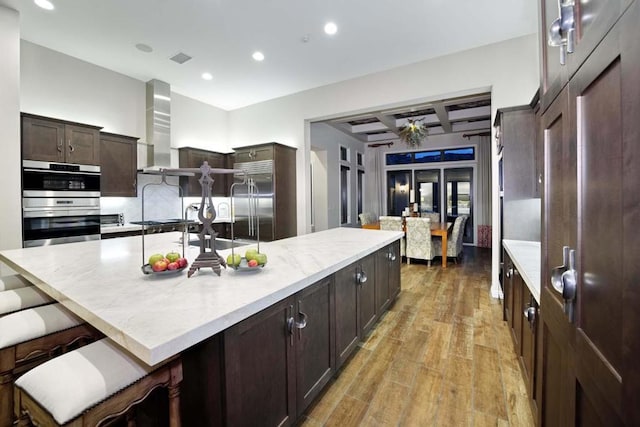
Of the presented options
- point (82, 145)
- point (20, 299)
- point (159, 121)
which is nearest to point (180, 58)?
point (159, 121)

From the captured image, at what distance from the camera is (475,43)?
3.70 meters

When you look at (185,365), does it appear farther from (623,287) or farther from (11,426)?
(623,287)

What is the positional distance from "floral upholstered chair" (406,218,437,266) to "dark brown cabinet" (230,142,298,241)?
7.26ft

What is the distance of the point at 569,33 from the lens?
76 centimetres

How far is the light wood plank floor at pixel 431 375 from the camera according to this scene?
1697 millimetres

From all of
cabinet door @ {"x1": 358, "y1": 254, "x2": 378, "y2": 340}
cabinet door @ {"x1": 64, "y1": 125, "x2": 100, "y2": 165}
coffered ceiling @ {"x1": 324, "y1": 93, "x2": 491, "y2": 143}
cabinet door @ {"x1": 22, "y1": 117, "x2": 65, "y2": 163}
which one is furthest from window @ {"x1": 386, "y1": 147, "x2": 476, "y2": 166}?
cabinet door @ {"x1": 22, "y1": 117, "x2": 65, "y2": 163}

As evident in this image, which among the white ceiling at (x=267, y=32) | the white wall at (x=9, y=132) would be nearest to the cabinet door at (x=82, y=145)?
the white wall at (x=9, y=132)

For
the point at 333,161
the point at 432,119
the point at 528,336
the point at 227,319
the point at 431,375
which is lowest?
the point at 431,375

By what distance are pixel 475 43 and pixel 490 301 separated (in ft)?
10.9

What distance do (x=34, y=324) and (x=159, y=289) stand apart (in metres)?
0.74

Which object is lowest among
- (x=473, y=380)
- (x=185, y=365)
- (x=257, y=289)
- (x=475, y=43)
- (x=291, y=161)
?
(x=473, y=380)

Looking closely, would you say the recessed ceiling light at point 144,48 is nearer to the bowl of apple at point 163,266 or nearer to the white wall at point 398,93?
the white wall at point 398,93

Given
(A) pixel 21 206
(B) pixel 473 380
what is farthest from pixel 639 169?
(A) pixel 21 206

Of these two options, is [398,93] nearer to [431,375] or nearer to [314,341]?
[431,375]
